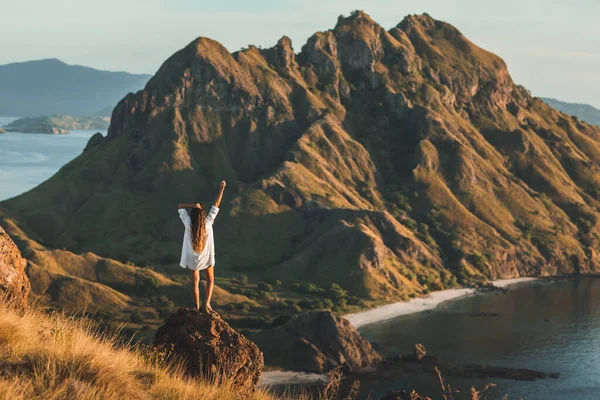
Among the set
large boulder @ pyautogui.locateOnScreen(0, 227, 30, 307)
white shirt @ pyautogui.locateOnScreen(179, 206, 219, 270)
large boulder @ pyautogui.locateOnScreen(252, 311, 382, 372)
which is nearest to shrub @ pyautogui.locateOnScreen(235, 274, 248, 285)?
large boulder @ pyautogui.locateOnScreen(252, 311, 382, 372)

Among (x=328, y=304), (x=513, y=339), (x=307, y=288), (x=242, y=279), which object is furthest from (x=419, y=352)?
(x=242, y=279)

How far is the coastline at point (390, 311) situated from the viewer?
103938mm

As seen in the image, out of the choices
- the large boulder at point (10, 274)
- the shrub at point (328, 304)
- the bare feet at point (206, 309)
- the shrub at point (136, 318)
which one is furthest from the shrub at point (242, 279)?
the large boulder at point (10, 274)

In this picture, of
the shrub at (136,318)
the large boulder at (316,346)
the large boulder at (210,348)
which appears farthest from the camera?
the shrub at (136,318)

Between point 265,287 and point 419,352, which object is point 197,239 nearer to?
point 419,352

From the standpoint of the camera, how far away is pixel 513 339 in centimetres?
13662

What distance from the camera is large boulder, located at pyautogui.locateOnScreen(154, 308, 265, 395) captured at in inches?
684

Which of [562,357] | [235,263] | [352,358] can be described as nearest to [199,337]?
[352,358]

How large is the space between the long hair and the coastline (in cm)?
8401

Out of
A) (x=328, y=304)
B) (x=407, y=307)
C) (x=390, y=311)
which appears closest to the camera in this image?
(x=328, y=304)

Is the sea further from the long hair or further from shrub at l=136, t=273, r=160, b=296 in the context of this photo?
the long hair

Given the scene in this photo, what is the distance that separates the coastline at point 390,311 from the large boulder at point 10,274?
276 ft

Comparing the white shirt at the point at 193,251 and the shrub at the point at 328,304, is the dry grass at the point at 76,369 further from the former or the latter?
the shrub at the point at 328,304

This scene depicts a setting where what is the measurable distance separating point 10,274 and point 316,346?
9520 centimetres
